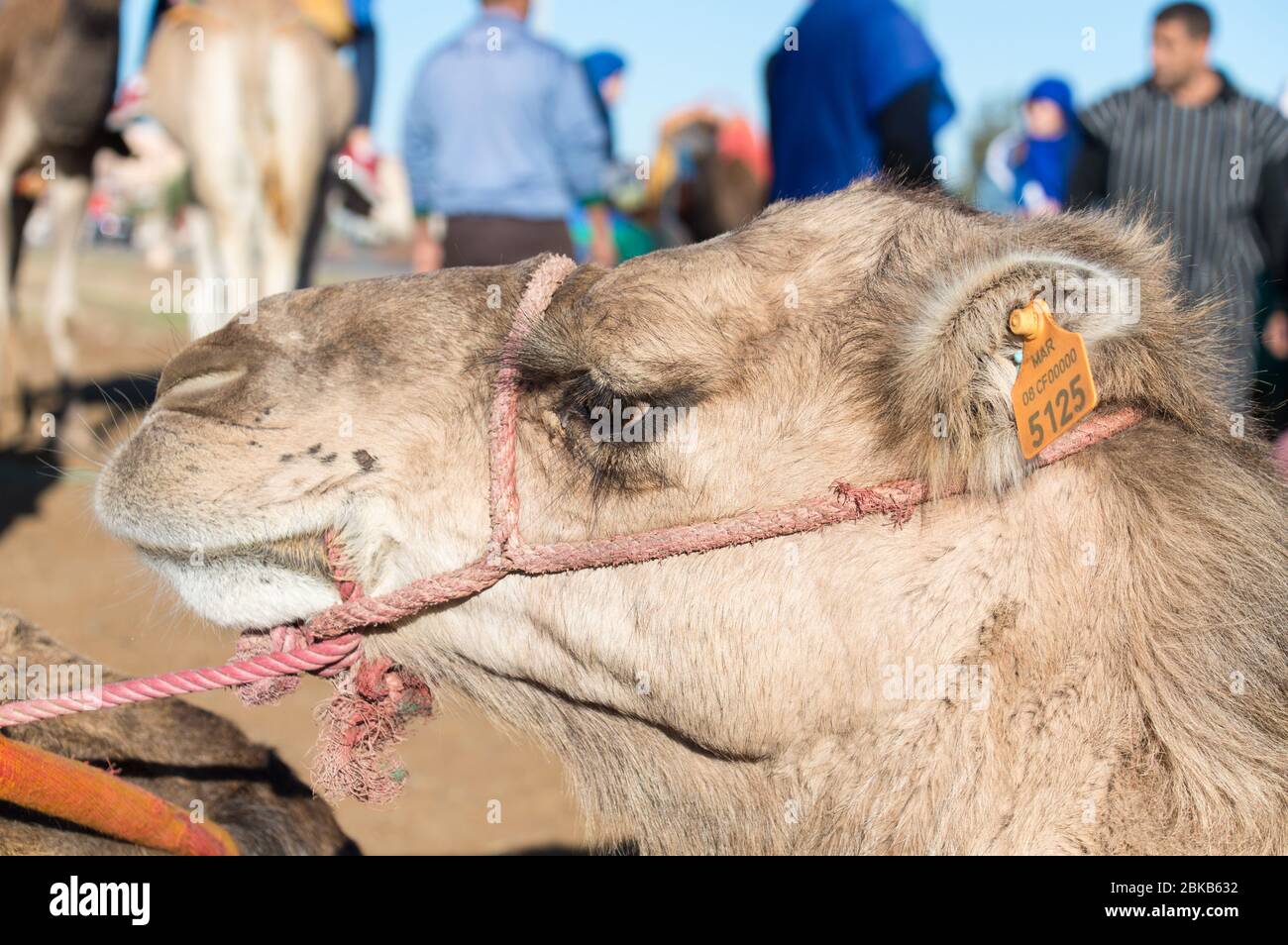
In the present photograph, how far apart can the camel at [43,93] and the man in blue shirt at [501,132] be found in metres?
3.26

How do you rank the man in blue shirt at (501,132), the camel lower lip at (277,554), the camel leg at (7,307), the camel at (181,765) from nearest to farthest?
the camel lower lip at (277,554) < the camel at (181,765) < the man in blue shirt at (501,132) < the camel leg at (7,307)

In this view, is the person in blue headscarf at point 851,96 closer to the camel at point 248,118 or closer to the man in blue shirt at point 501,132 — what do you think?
the man in blue shirt at point 501,132

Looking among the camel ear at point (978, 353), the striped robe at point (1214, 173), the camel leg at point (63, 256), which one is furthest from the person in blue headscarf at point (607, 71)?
the camel ear at point (978, 353)

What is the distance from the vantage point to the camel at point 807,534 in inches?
75.7

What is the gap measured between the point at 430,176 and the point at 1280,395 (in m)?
4.70

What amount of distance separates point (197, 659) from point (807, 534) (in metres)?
4.08

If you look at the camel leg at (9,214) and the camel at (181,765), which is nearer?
the camel at (181,765)

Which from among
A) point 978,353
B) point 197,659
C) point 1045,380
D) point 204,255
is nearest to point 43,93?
point 204,255

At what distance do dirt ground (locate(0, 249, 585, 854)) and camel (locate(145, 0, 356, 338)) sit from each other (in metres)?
1.53

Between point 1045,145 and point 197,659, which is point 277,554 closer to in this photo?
point 197,659

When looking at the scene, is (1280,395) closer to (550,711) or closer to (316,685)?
(316,685)

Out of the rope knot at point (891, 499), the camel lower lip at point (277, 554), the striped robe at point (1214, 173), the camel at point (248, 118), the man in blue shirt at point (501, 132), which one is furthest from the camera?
the camel at point (248, 118)

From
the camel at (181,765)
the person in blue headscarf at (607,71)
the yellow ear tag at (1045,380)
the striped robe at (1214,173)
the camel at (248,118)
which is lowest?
the camel at (181,765)

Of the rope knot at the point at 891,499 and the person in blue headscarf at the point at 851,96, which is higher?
the person in blue headscarf at the point at 851,96
